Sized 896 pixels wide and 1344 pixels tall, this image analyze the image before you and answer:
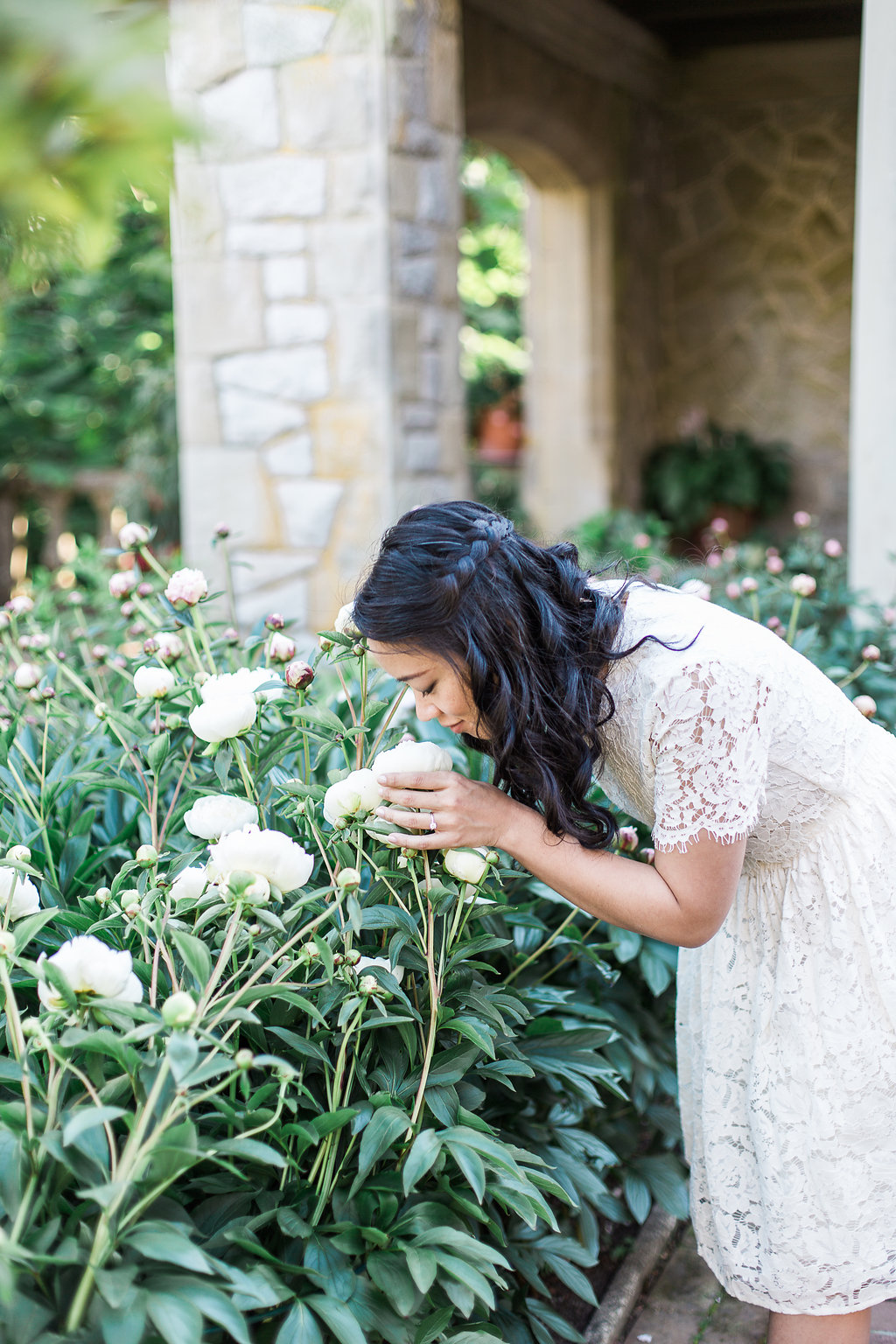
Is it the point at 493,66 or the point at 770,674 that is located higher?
the point at 493,66

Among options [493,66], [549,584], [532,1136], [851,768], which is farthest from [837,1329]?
[493,66]

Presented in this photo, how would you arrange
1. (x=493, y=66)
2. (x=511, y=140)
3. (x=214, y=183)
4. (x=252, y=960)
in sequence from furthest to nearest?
(x=511, y=140)
(x=493, y=66)
(x=214, y=183)
(x=252, y=960)

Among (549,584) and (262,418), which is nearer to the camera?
(549,584)

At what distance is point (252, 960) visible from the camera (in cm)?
138

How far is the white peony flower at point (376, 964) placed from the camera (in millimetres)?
1359

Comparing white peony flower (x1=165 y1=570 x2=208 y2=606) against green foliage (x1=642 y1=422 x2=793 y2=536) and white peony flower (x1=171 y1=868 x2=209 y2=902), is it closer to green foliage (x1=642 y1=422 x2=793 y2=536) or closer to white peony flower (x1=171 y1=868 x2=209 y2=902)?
white peony flower (x1=171 y1=868 x2=209 y2=902)

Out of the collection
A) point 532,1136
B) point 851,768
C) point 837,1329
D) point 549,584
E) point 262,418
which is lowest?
point 837,1329

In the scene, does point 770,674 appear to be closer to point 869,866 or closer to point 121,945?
point 869,866

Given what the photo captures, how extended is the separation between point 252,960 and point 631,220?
6234 millimetres

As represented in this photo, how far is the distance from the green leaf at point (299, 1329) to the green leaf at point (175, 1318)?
6.7 inches

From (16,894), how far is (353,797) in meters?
0.39

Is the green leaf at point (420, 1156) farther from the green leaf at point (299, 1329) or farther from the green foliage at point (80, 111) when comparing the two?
the green foliage at point (80, 111)

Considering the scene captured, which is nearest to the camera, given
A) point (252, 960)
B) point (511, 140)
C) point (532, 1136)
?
point (252, 960)

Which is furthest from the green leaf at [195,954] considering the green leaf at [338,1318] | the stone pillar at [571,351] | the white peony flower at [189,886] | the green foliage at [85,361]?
the green foliage at [85,361]
